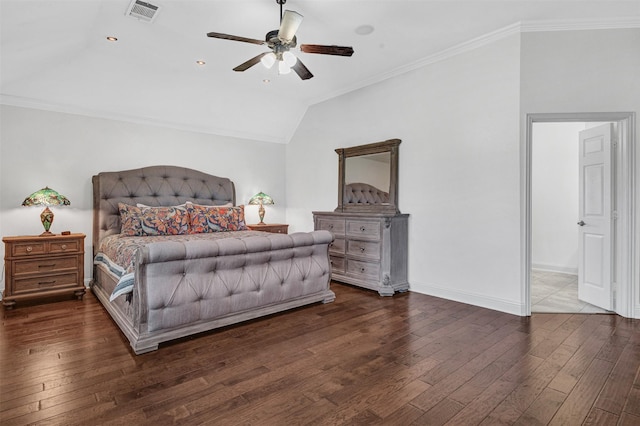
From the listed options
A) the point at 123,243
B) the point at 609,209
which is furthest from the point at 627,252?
the point at 123,243

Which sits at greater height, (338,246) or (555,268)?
(338,246)

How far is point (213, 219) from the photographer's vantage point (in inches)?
175

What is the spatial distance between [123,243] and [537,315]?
416cm

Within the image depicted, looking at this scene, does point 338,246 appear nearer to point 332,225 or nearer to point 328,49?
point 332,225

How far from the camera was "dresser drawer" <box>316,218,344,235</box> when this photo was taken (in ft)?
15.0

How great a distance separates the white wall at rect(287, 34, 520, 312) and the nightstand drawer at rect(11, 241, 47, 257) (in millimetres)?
3991

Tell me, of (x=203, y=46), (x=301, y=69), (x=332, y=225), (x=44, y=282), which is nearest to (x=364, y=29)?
(x=301, y=69)

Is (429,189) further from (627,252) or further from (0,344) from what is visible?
(0,344)

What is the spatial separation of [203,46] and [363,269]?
3.14 m

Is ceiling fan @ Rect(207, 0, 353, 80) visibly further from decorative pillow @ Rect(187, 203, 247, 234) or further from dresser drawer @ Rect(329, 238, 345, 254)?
dresser drawer @ Rect(329, 238, 345, 254)

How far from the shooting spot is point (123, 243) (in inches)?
134

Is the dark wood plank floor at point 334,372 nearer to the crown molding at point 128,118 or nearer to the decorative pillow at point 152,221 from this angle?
the decorative pillow at point 152,221

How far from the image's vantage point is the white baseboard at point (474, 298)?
331 cm

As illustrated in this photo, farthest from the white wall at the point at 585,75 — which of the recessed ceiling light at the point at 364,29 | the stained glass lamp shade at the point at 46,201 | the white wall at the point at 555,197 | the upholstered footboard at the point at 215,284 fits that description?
the stained glass lamp shade at the point at 46,201
